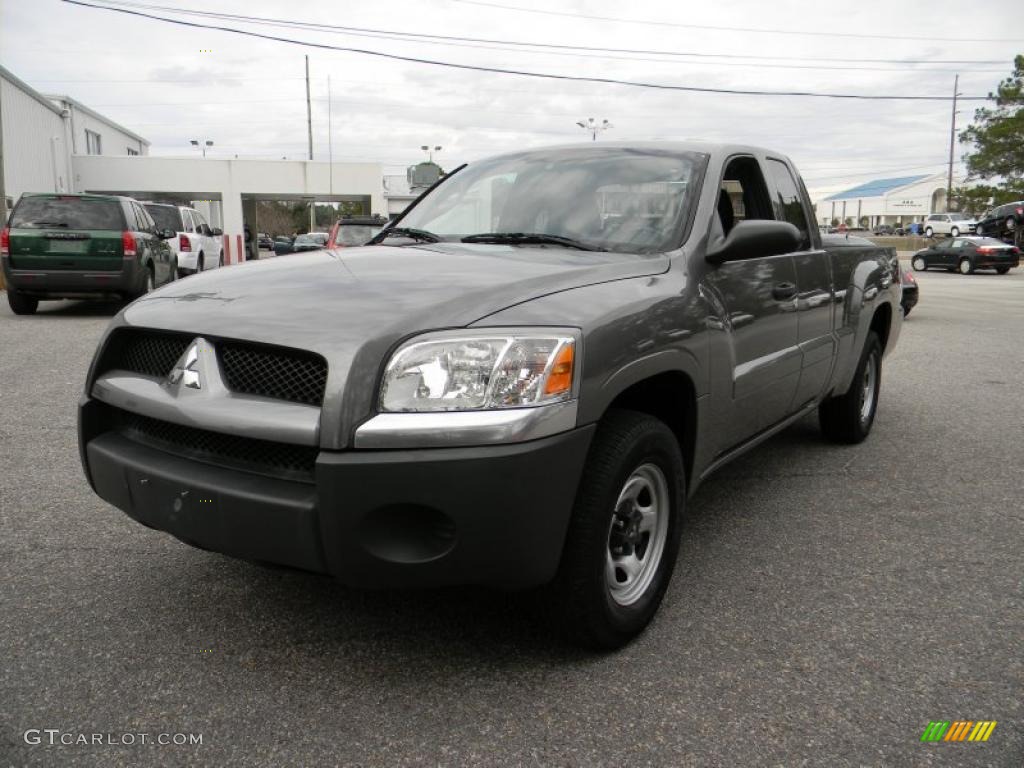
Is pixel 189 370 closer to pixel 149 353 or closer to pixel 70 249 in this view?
pixel 149 353

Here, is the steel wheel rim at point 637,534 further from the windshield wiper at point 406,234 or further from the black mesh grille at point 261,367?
the windshield wiper at point 406,234

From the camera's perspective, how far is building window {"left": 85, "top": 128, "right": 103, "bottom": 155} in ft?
136

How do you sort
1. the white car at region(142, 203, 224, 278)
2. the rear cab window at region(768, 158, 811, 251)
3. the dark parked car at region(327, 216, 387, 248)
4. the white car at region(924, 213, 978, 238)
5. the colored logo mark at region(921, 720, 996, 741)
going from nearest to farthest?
the colored logo mark at region(921, 720, 996, 741)
the rear cab window at region(768, 158, 811, 251)
the dark parked car at region(327, 216, 387, 248)
the white car at region(142, 203, 224, 278)
the white car at region(924, 213, 978, 238)

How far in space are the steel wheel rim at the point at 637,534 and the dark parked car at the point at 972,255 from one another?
31.4 metres

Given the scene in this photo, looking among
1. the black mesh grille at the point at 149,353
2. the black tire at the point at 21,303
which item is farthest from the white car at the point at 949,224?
the black mesh grille at the point at 149,353

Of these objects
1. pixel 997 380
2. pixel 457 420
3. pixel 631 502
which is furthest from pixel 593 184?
pixel 997 380

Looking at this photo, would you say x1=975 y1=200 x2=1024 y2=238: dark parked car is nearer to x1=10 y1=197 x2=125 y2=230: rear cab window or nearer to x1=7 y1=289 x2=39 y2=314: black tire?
x1=10 y1=197 x2=125 y2=230: rear cab window

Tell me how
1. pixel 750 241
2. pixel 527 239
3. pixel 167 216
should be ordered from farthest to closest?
1. pixel 167 216
2. pixel 527 239
3. pixel 750 241

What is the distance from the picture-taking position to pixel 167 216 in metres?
18.6

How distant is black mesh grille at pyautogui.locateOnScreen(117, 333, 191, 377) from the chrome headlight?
75cm

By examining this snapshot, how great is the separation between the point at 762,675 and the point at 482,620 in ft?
2.99

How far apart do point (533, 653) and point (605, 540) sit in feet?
1.57

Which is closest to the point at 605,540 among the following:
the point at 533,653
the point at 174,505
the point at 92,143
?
the point at 533,653

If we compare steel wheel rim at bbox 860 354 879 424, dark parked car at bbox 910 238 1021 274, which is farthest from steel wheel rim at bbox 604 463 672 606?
dark parked car at bbox 910 238 1021 274
